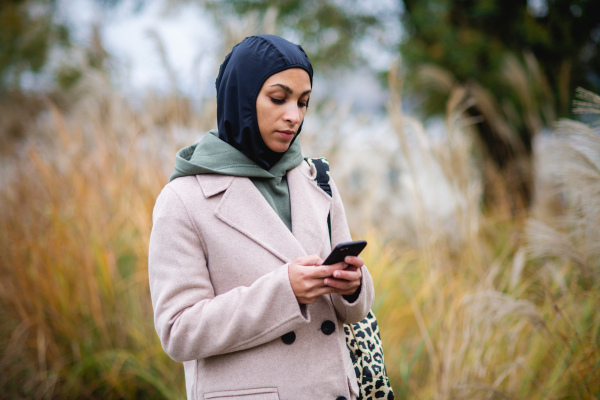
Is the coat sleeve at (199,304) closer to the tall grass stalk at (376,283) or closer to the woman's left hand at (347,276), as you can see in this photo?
the woman's left hand at (347,276)

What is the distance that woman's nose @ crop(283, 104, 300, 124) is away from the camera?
4.47 feet

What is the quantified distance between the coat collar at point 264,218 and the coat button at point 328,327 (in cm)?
22

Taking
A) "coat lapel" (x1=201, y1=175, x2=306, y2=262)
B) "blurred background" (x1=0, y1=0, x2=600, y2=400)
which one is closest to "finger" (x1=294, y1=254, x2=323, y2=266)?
"coat lapel" (x1=201, y1=175, x2=306, y2=262)

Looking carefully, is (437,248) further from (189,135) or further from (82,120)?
(82,120)

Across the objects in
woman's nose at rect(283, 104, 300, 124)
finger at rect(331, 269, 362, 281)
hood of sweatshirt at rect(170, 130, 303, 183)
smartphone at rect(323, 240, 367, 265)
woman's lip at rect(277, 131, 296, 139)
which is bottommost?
finger at rect(331, 269, 362, 281)

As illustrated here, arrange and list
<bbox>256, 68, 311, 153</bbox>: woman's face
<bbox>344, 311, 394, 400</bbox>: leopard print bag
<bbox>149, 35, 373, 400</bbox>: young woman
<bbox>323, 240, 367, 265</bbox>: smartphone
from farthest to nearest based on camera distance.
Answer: <bbox>344, 311, 394, 400</bbox>: leopard print bag < <bbox>256, 68, 311, 153</bbox>: woman's face < <bbox>149, 35, 373, 400</bbox>: young woman < <bbox>323, 240, 367, 265</bbox>: smartphone

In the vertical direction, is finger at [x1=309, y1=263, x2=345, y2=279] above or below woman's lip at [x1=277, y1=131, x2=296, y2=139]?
below

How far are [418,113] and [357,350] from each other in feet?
18.8

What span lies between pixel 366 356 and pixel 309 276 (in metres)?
0.48

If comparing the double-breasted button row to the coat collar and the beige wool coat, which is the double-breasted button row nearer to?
the beige wool coat

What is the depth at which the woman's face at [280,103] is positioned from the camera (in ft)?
4.45

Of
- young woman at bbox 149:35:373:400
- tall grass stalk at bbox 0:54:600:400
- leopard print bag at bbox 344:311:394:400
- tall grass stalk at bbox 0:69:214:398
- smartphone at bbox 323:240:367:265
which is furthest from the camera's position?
tall grass stalk at bbox 0:69:214:398

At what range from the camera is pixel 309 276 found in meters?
1.22

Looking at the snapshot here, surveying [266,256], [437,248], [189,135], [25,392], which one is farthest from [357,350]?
[25,392]
